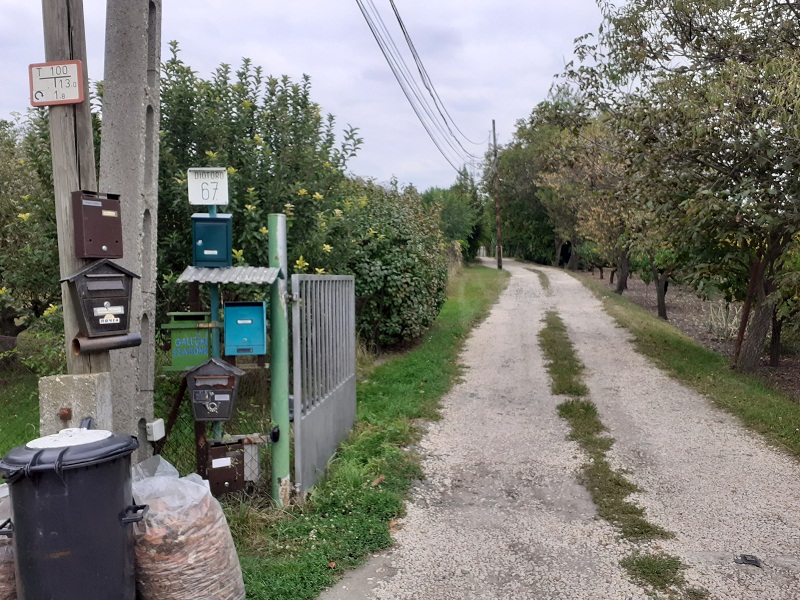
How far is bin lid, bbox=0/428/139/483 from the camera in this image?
2.82 metres

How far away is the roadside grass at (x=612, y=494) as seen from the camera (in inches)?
161

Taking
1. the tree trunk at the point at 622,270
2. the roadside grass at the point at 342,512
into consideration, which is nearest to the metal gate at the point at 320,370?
the roadside grass at the point at 342,512

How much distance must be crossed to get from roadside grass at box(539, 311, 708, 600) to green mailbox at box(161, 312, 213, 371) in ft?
10.3

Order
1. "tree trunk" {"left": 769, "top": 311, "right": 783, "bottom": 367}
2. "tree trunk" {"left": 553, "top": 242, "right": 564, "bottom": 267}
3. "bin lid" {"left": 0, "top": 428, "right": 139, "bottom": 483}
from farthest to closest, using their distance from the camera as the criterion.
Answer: "tree trunk" {"left": 553, "top": 242, "right": 564, "bottom": 267} → "tree trunk" {"left": 769, "top": 311, "right": 783, "bottom": 367} → "bin lid" {"left": 0, "top": 428, "right": 139, "bottom": 483}

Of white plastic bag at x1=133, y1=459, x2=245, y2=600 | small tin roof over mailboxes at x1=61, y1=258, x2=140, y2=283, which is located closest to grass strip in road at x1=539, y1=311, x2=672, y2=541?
white plastic bag at x1=133, y1=459, x2=245, y2=600

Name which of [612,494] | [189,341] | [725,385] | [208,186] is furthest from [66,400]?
[725,385]

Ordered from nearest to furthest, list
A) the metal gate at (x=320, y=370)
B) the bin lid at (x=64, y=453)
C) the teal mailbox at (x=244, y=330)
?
the bin lid at (x=64, y=453) → the teal mailbox at (x=244, y=330) → the metal gate at (x=320, y=370)

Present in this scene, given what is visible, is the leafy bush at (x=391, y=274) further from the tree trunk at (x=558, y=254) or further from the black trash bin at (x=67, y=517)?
the tree trunk at (x=558, y=254)

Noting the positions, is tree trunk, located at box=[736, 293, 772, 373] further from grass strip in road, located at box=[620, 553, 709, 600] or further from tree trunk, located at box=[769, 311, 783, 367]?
grass strip in road, located at box=[620, 553, 709, 600]

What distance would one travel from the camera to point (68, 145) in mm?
3801

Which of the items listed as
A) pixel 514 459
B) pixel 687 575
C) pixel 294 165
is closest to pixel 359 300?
pixel 294 165

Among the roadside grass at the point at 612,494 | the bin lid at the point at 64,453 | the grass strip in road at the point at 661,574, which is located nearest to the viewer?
the bin lid at the point at 64,453

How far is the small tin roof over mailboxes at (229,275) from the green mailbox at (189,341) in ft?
0.82

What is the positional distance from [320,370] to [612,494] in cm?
268
